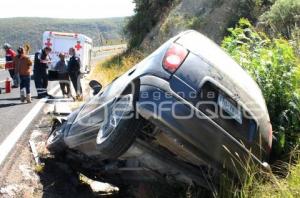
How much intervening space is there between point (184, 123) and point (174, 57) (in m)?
0.60

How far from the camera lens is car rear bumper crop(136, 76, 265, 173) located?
153 inches

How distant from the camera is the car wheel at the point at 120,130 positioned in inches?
160

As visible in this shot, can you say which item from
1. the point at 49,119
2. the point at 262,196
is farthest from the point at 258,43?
the point at 49,119

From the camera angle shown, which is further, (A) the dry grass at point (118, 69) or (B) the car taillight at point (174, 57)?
(A) the dry grass at point (118, 69)

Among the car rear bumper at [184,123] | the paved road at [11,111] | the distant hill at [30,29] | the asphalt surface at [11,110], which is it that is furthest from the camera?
the distant hill at [30,29]

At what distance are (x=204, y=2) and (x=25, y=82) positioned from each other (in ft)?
31.5

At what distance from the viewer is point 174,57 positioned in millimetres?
4164

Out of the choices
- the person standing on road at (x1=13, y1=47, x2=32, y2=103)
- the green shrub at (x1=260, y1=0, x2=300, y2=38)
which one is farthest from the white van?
the green shrub at (x1=260, y1=0, x2=300, y2=38)

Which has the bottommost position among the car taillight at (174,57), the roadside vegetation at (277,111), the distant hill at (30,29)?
the distant hill at (30,29)

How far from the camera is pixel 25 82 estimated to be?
1481cm

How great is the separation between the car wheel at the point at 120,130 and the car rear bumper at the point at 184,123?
0.16m

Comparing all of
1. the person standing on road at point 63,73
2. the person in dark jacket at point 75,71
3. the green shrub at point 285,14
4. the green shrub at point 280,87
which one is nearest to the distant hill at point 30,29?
the person standing on road at point 63,73

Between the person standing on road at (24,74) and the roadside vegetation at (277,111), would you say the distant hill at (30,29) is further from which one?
the roadside vegetation at (277,111)

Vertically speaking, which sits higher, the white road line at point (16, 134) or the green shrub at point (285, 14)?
the green shrub at point (285, 14)
